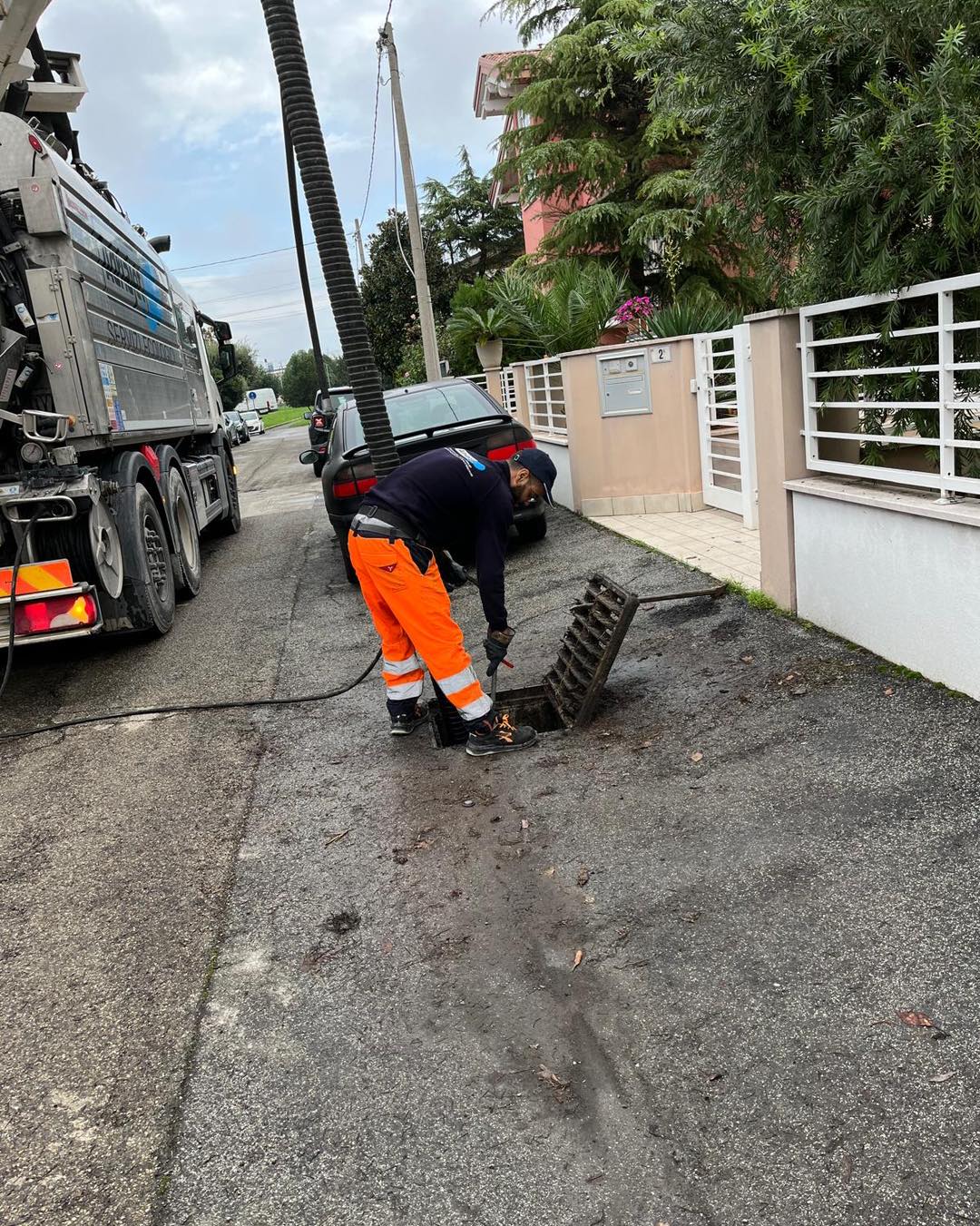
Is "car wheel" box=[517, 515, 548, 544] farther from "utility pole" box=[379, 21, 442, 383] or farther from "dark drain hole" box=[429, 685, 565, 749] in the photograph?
"utility pole" box=[379, 21, 442, 383]

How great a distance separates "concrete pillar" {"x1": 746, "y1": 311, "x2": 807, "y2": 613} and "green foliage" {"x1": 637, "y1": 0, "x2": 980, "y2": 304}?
254mm

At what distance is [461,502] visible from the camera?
14.9ft

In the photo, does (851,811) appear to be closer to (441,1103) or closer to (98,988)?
(441,1103)

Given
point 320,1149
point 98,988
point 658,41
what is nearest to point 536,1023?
point 320,1149

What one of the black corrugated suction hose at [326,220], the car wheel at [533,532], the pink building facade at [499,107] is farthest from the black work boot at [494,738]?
the pink building facade at [499,107]

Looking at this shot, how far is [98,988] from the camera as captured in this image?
311 centimetres

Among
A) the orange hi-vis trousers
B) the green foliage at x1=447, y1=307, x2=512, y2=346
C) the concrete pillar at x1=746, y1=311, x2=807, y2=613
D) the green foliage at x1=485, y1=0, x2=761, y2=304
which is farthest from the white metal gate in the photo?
the green foliage at x1=485, y1=0, x2=761, y2=304

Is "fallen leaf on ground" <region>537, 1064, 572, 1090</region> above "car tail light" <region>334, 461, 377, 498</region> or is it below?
below

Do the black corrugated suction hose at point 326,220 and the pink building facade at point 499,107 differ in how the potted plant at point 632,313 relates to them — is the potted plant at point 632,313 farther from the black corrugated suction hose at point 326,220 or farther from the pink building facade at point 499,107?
the pink building facade at point 499,107

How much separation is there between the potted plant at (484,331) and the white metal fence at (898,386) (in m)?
10.0

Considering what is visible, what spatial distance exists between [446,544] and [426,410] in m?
4.23

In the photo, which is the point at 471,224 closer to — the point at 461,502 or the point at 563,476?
the point at 563,476

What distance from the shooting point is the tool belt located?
4.48m

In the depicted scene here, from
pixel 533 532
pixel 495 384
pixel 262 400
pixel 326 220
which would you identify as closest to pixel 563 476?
pixel 533 532
